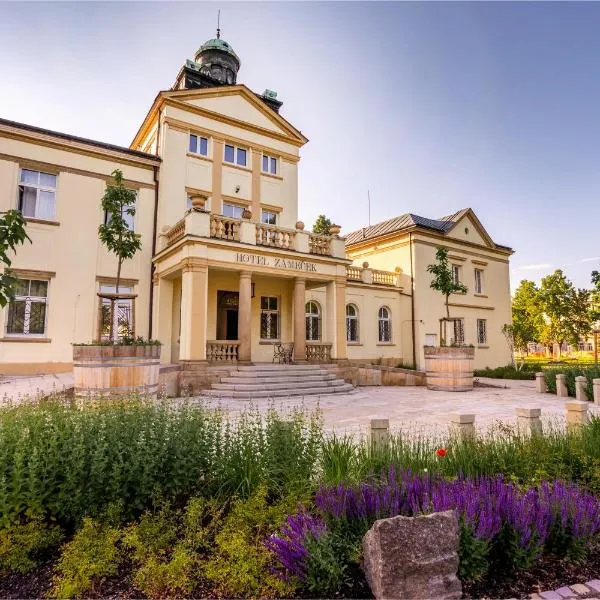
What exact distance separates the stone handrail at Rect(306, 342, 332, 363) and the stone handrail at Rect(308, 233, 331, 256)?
3615 millimetres

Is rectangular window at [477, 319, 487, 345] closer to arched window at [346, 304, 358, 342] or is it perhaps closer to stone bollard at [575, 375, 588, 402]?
arched window at [346, 304, 358, 342]

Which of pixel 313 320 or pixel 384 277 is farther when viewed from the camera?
pixel 384 277

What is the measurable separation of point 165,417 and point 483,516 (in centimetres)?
301

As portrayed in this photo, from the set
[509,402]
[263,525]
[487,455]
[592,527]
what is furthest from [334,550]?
[509,402]

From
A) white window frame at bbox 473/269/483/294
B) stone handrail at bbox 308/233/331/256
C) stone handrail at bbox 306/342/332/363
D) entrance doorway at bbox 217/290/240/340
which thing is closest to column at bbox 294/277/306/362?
stone handrail at bbox 306/342/332/363

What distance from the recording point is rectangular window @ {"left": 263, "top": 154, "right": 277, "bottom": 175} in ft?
62.4

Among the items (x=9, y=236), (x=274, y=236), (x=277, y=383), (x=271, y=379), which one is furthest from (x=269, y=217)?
(x=9, y=236)

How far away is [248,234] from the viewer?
1450cm

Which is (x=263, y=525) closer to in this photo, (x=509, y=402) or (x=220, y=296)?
(x=509, y=402)

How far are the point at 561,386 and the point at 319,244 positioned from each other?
33.3 ft

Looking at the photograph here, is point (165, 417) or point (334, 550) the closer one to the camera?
point (334, 550)

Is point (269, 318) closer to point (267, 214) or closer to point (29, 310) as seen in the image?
point (267, 214)

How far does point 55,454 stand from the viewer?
340 centimetres

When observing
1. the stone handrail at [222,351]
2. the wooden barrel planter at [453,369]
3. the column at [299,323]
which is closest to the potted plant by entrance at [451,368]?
the wooden barrel planter at [453,369]
